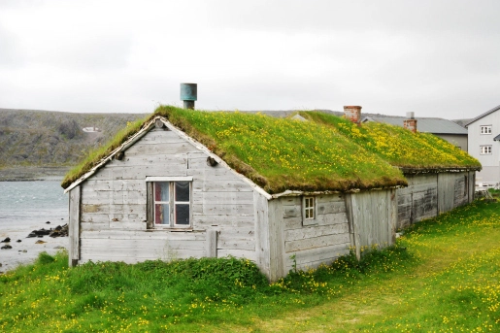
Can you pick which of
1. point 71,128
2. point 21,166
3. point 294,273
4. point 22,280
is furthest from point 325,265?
point 71,128

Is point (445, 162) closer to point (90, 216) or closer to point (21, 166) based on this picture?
point (90, 216)

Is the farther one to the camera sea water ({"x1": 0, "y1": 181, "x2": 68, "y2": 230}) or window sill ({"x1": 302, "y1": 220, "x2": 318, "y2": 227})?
sea water ({"x1": 0, "y1": 181, "x2": 68, "y2": 230})

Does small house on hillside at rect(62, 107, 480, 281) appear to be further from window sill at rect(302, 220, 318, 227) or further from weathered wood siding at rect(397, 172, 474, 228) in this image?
weathered wood siding at rect(397, 172, 474, 228)

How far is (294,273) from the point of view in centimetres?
1591

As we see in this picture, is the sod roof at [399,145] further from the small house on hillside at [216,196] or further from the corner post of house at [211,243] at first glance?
the corner post of house at [211,243]

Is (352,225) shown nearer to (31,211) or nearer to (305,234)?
(305,234)

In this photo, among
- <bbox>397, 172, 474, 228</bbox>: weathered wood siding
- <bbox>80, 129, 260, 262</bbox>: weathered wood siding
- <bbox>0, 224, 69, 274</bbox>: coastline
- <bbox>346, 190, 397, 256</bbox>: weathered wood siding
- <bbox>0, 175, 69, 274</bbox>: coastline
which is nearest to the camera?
<bbox>80, 129, 260, 262</bbox>: weathered wood siding

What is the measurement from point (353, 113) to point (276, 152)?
17.0m

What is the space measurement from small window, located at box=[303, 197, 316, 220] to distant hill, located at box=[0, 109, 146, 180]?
14623 centimetres

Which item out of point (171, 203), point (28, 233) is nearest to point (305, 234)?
point (171, 203)

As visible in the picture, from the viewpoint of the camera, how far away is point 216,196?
627 inches

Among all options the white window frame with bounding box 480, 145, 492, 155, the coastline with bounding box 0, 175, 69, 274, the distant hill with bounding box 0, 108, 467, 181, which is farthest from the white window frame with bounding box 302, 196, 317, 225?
the distant hill with bounding box 0, 108, 467, 181

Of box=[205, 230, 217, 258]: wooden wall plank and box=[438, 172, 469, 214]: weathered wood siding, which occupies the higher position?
box=[438, 172, 469, 214]: weathered wood siding

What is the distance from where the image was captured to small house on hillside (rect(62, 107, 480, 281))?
15508 mm
